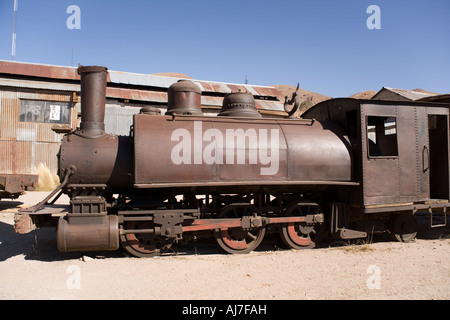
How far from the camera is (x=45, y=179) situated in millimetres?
15523

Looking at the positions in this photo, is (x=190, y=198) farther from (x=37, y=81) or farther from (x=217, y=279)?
(x=37, y=81)

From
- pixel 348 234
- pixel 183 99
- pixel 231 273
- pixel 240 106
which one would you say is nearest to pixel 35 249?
pixel 231 273

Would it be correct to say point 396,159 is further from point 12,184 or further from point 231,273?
point 12,184

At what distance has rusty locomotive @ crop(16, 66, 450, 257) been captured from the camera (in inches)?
237

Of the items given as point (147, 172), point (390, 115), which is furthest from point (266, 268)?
point (390, 115)

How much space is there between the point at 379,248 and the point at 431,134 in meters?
3.98

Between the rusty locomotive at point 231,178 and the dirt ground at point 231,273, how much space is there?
16.5 inches

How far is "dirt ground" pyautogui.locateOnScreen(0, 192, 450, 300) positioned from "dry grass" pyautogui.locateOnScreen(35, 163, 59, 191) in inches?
345

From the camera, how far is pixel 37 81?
650 inches

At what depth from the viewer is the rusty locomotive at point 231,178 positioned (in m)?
6.02

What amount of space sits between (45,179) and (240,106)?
12.4 m

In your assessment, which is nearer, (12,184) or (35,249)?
(35,249)

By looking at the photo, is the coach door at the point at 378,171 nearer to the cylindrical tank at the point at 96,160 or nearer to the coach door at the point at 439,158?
the coach door at the point at 439,158

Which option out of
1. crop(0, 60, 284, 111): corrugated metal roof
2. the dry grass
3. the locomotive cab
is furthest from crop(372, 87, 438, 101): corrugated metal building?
the dry grass
